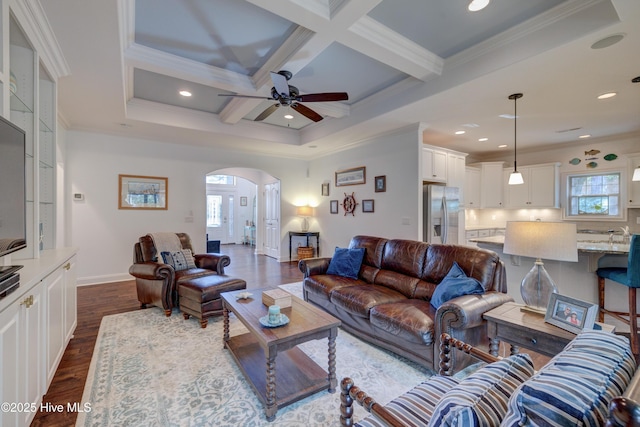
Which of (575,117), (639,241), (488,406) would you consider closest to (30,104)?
(488,406)

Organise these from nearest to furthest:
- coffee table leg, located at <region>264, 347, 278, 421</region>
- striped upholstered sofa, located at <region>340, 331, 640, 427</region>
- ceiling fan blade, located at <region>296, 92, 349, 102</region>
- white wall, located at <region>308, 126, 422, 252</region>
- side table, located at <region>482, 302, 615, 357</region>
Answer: striped upholstered sofa, located at <region>340, 331, 640, 427</region> < side table, located at <region>482, 302, 615, 357</region> < coffee table leg, located at <region>264, 347, 278, 421</region> < ceiling fan blade, located at <region>296, 92, 349, 102</region> < white wall, located at <region>308, 126, 422, 252</region>

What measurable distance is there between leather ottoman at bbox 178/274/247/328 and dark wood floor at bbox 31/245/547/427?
34.7 inches

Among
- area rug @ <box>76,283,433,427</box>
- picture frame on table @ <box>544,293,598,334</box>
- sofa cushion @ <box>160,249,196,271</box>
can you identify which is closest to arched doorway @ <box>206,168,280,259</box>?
sofa cushion @ <box>160,249,196,271</box>

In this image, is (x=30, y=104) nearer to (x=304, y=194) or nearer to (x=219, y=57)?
(x=219, y=57)

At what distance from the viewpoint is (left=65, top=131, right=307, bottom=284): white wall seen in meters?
4.95

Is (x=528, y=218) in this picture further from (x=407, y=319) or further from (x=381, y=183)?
(x=407, y=319)

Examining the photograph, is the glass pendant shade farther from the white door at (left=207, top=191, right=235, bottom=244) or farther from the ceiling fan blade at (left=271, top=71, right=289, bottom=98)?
the white door at (left=207, top=191, right=235, bottom=244)

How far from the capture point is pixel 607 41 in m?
2.36

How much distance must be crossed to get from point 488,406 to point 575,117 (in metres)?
5.33

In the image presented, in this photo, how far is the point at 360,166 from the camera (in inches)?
231

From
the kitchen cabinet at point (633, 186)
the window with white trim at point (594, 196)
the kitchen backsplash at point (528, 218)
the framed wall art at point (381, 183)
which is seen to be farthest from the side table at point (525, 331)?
the window with white trim at point (594, 196)

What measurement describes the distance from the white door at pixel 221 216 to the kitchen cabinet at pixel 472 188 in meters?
8.07

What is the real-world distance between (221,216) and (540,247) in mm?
10288

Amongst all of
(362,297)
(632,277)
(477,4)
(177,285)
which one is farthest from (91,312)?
(632,277)
